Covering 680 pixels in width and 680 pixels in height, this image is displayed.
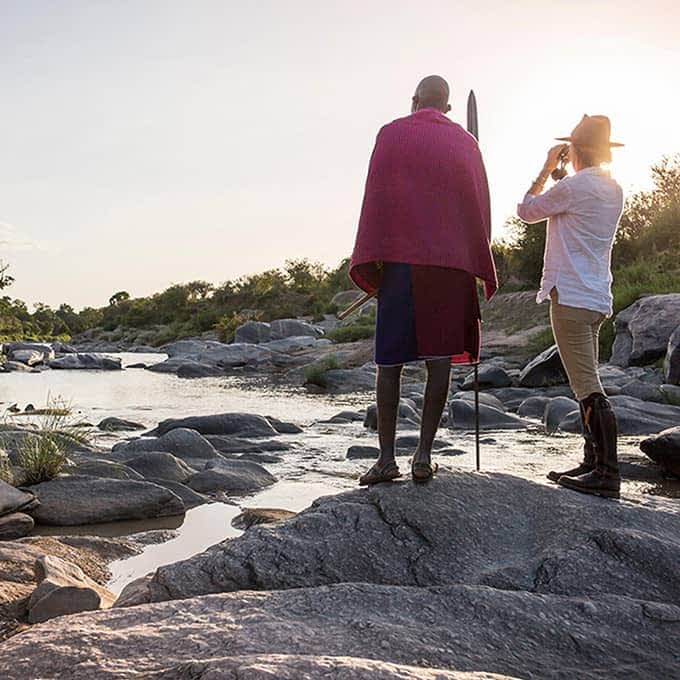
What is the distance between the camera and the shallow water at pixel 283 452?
20.2 feet

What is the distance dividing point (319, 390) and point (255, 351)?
9.61 metres

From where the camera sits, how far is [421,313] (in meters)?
4.46

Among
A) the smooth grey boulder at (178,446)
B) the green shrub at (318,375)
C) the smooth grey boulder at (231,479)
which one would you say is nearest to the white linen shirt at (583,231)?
the smooth grey boulder at (231,479)

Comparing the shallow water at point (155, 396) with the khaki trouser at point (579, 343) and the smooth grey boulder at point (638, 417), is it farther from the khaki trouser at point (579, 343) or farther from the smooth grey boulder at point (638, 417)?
the khaki trouser at point (579, 343)

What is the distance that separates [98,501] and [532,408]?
7.68m

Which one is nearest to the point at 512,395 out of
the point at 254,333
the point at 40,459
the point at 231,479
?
the point at 231,479

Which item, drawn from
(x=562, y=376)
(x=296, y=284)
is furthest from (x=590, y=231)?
(x=296, y=284)

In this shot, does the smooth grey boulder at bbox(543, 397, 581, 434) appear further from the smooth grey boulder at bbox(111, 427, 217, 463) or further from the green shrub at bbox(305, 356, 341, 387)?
the green shrub at bbox(305, 356, 341, 387)

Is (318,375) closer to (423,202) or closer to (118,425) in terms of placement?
(118,425)

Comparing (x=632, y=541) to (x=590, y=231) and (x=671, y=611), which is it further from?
(x=590, y=231)

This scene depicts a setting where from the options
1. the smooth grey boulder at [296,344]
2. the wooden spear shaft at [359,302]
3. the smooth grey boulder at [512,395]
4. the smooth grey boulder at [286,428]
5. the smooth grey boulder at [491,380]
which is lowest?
the smooth grey boulder at [286,428]

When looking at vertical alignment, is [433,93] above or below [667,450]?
above

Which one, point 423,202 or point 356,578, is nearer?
point 356,578

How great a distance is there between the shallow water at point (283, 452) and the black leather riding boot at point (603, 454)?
0.69 ft
